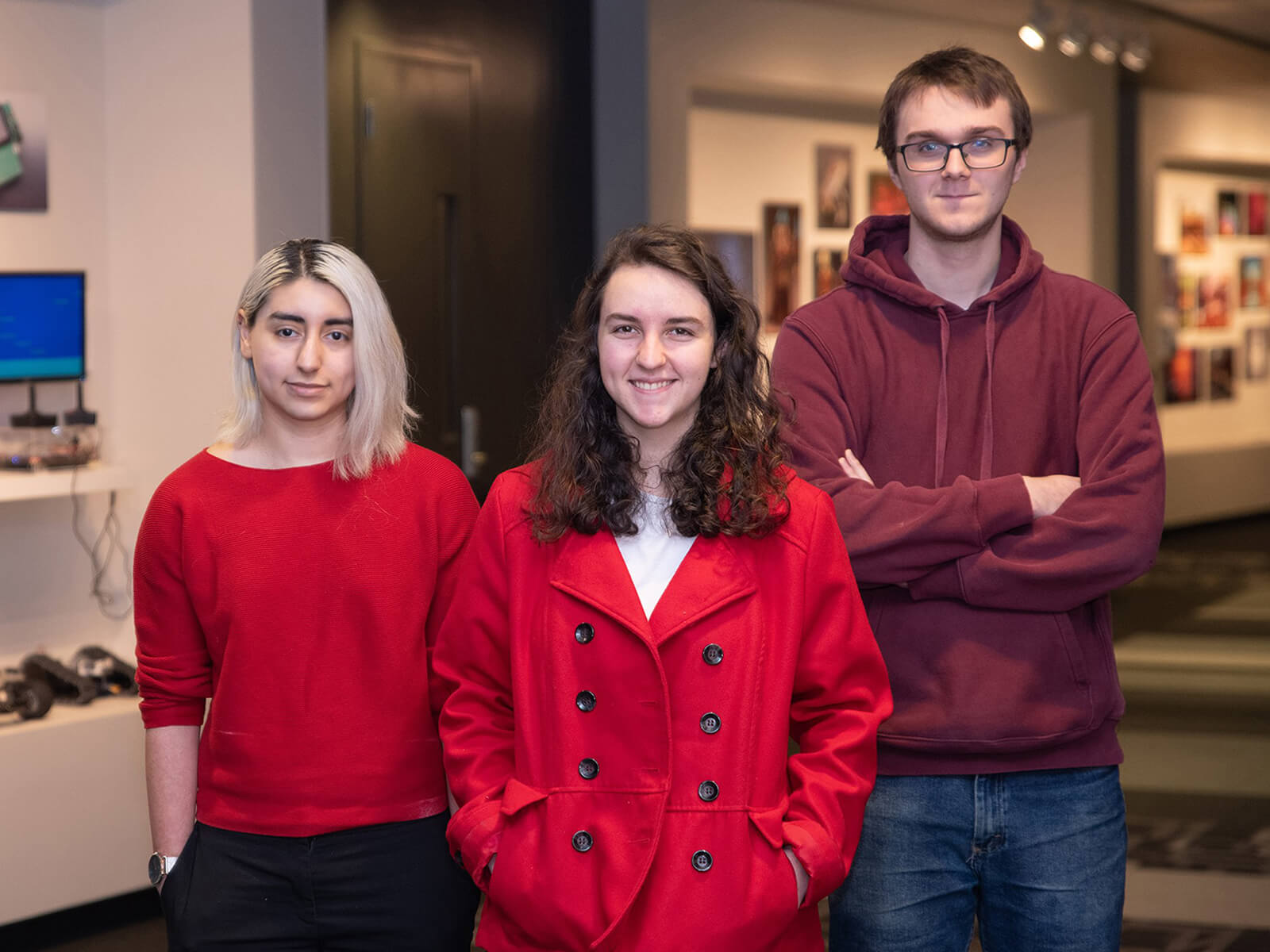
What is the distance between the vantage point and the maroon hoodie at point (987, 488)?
2025 millimetres

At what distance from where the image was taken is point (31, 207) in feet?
14.1

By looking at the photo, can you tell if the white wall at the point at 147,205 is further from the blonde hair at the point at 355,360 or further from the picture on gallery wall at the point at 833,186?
the picture on gallery wall at the point at 833,186

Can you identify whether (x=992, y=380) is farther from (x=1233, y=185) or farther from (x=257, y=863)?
(x=1233, y=185)

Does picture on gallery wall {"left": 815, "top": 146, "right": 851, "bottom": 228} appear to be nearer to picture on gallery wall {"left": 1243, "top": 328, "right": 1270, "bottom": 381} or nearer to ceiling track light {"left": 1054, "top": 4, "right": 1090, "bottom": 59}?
ceiling track light {"left": 1054, "top": 4, "right": 1090, "bottom": 59}

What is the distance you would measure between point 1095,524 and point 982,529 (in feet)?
0.53

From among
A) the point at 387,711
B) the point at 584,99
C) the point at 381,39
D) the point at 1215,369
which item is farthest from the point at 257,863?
the point at 1215,369

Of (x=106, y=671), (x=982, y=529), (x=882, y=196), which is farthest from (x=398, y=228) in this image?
(x=882, y=196)

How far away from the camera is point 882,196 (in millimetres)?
9086

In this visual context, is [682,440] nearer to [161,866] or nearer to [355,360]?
[355,360]

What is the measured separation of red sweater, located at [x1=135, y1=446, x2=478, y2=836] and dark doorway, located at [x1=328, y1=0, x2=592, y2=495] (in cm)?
272

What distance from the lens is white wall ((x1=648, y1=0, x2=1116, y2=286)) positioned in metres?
6.68

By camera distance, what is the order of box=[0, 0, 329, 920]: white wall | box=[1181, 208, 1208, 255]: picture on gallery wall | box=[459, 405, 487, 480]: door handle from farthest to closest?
1. box=[1181, 208, 1208, 255]: picture on gallery wall
2. box=[459, 405, 487, 480]: door handle
3. box=[0, 0, 329, 920]: white wall

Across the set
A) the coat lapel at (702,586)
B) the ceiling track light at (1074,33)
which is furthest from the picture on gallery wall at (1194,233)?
the coat lapel at (702,586)

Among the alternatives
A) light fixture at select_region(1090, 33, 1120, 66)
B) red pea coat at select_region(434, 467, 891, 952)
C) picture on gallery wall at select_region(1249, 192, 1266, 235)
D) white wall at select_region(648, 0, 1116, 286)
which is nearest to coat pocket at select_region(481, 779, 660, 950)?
red pea coat at select_region(434, 467, 891, 952)
